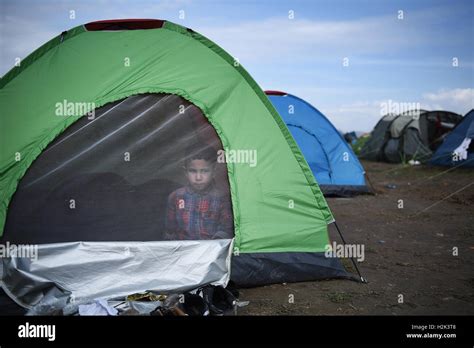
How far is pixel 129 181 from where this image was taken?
4.16 m

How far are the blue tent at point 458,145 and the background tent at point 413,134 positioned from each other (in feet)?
5.96

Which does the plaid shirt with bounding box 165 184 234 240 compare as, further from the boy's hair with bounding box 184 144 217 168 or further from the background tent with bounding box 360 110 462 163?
the background tent with bounding box 360 110 462 163

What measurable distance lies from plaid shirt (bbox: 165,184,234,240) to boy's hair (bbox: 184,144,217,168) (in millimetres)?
258

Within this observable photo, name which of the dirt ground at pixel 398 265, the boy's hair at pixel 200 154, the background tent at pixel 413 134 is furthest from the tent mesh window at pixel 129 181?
the background tent at pixel 413 134

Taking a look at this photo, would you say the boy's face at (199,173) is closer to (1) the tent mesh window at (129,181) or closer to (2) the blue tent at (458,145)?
(1) the tent mesh window at (129,181)

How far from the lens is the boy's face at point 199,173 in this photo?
4.33m

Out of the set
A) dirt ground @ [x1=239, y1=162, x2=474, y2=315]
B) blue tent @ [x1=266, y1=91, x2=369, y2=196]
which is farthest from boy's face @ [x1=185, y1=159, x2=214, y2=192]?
blue tent @ [x1=266, y1=91, x2=369, y2=196]

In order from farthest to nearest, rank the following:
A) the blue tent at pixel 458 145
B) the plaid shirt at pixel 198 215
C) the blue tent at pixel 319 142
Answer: the blue tent at pixel 458 145 → the blue tent at pixel 319 142 → the plaid shirt at pixel 198 215

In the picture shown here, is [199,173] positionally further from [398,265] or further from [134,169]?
[398,265]

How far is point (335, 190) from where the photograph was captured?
10086 mm

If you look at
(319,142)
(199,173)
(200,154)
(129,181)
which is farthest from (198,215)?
(319,142)
